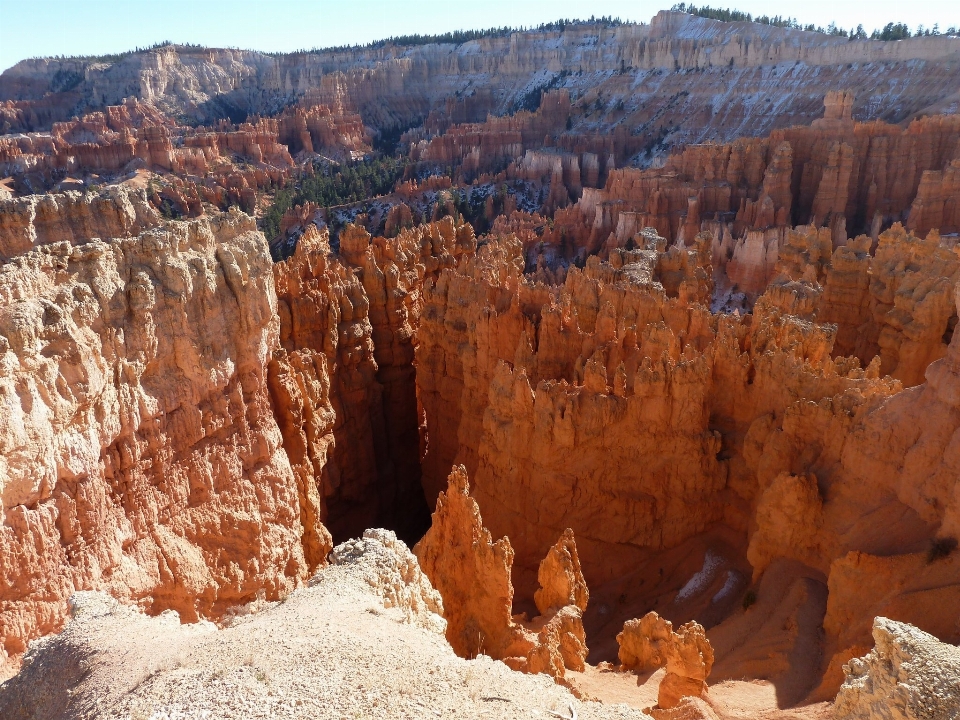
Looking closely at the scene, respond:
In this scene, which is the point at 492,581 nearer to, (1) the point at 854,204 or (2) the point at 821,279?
(2) the point at 821,279

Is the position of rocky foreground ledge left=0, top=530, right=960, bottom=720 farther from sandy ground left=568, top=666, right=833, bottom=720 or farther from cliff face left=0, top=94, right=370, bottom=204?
cliff face left=0, top=94, right=370, bottom=204

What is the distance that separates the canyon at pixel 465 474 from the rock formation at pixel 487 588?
0.04 meters

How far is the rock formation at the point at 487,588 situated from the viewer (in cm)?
980

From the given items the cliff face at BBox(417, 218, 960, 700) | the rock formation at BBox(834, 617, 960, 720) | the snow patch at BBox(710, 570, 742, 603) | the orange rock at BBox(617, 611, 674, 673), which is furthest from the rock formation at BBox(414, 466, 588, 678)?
the rock formation at BBox(834, 617, 960, 720)

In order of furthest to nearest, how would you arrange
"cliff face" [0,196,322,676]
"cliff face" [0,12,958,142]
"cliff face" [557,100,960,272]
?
"cliff face" [0,12,958,142], "cliff face" [557,100,960,272], "cliff face" [0,196,322,676]

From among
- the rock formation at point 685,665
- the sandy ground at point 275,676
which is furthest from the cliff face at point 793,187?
the sandy ground at point 275,676

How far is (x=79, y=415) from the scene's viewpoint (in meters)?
7.56

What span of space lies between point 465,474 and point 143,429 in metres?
4.29

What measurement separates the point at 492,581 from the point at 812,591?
460cm

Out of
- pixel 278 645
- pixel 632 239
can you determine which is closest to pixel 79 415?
pixel 278 645

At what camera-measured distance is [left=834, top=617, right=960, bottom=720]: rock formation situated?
507cm

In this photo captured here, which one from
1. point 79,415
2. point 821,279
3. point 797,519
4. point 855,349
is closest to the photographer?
point 79,415

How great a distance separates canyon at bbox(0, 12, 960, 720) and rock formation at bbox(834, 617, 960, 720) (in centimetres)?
3

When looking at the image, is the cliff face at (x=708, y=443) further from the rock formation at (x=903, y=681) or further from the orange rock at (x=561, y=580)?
the rock formation at (x=903, y=681)
